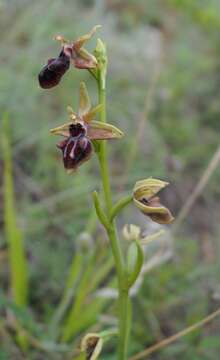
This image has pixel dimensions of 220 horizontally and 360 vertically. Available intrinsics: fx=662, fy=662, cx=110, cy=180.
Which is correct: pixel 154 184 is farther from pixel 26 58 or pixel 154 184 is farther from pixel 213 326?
pixel 26 58

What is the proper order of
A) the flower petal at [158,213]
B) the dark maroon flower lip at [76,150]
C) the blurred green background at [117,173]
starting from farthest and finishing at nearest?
1. the blurred green background at [117,173]
2. the flower petal at [158,213]
3. the dark maroon flower lip at [76,150]

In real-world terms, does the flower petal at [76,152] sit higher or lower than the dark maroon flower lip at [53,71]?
lower

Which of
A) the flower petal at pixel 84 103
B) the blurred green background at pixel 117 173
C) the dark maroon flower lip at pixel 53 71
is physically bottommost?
the blurred green background at pixel 117 173

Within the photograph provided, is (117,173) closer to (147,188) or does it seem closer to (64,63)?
(147,188)

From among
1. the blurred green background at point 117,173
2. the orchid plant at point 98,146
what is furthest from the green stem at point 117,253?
the blurred green background at point 117,173

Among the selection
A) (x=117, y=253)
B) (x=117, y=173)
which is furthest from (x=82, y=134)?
(x=117, y=173)

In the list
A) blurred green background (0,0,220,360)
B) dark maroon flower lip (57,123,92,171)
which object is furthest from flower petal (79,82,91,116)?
blurred green background (0,0,220,360)

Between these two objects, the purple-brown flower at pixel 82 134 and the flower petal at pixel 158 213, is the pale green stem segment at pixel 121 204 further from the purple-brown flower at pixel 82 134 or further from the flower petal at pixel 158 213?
the purple-brown flower at pixel 82 134
